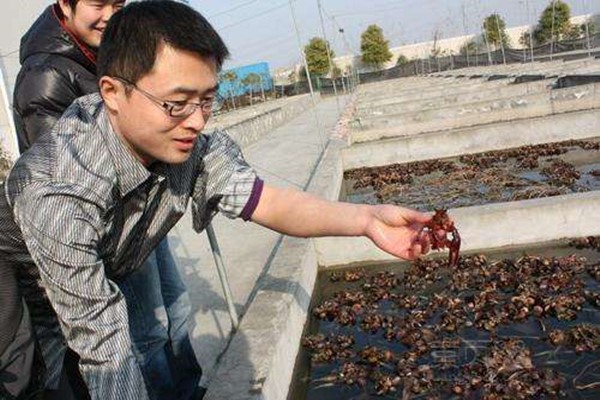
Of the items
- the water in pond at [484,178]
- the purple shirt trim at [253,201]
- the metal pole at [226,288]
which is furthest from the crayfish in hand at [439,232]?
the water in pond at [484,178]

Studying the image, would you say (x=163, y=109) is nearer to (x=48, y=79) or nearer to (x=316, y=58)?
(x=48, y=79)

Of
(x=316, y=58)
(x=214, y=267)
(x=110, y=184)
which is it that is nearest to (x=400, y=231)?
(x=110, y=184)

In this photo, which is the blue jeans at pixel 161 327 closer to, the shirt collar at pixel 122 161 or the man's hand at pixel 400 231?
the shirt collar at pixel 122 161

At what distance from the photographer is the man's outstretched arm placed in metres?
2.14

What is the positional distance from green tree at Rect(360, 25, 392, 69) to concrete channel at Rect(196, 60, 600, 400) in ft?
206

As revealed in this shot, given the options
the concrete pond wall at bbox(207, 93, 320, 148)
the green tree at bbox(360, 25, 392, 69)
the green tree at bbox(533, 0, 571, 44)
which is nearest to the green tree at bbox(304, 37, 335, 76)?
the green tree at bbox(360, 25, 392, 69)

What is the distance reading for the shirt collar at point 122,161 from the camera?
5.59 ft

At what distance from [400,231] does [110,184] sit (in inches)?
44.1

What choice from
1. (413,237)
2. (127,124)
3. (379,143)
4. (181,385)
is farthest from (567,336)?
(379,143)

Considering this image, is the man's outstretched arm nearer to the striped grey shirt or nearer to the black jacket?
the striped grey shirt

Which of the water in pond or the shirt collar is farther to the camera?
the water in pond

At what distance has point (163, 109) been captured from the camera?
1.66 meters

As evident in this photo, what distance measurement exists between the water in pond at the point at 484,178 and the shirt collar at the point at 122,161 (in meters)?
6.00

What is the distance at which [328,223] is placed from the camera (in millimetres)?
2246
